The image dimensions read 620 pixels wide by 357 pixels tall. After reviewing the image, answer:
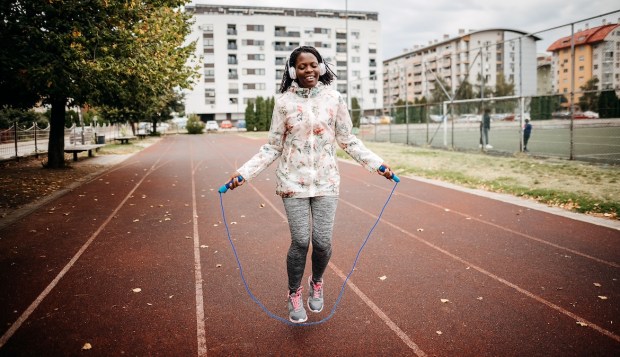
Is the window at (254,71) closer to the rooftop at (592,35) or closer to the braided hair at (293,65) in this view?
the rooftop at (592,35)

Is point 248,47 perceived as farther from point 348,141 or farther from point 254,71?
point 348,141

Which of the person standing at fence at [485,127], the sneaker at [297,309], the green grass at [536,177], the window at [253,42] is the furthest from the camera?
the window at [253,42]

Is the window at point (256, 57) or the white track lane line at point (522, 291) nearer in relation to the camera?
the white track lane line at point (522, 291)

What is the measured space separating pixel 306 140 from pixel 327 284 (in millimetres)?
1797

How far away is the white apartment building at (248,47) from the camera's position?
74000 millimetres

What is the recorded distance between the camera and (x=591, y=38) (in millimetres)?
13141

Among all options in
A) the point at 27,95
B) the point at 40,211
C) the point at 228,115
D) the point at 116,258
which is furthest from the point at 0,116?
the point at 228,115

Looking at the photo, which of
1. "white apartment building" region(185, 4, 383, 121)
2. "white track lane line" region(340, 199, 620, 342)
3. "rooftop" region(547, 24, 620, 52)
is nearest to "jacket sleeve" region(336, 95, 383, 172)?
"white track lane line" region(340, 199, 620, 342)

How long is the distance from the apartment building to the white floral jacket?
1313 centimetres

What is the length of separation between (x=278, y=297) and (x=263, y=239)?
77.4 inches

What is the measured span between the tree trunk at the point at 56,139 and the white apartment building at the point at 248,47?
59.5 metres

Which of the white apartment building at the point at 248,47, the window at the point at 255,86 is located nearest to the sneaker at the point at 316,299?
the white apartment building at the point at 248,47

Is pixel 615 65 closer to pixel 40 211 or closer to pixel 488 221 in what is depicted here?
pixel 488 221

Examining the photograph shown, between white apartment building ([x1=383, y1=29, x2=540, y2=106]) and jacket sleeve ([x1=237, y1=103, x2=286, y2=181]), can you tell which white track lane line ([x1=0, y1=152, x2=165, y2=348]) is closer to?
jacket sleeve ([x1=237, y1=103, x2=286, y2=181])
